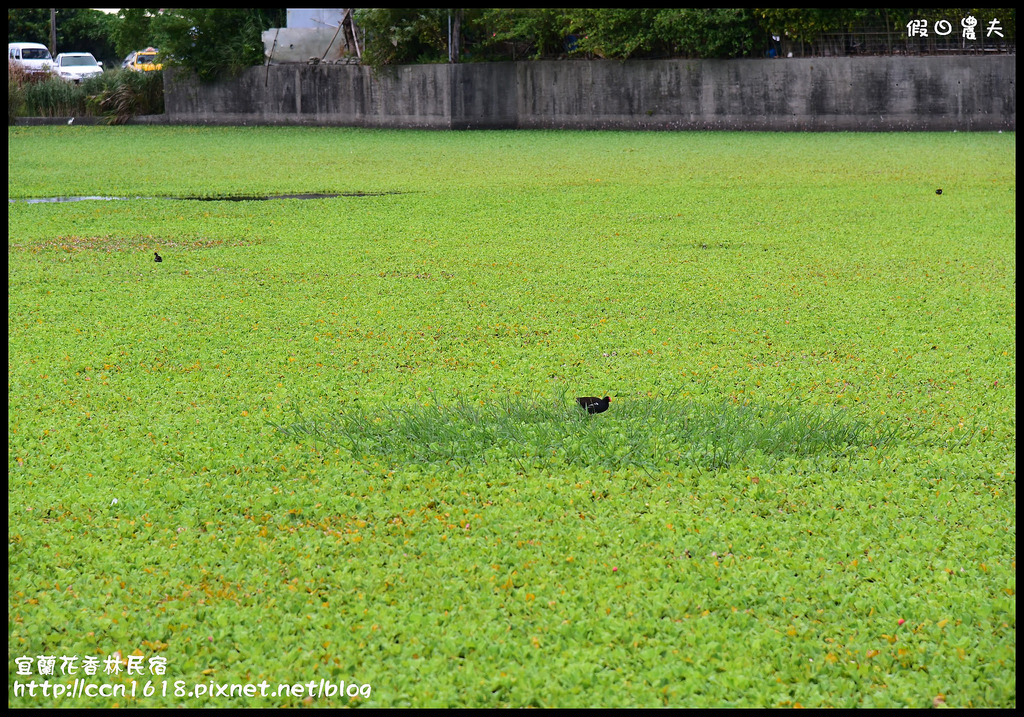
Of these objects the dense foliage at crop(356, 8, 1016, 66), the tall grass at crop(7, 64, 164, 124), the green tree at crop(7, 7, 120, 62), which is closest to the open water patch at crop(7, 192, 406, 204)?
the dense foliage at crop(356, 8, 1016, 66)

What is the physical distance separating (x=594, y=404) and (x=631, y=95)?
72.7 feet

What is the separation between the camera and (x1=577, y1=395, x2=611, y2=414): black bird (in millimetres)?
4082

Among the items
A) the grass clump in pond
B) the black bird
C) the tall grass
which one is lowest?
the grass clump in pond

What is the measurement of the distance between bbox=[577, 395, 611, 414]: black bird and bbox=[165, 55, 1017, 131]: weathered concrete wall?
67.7 feet

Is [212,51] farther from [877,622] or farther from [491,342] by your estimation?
[877,622]

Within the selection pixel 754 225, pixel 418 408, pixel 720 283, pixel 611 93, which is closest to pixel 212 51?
pixel 611 93

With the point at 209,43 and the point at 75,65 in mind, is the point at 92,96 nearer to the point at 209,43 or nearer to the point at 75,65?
the point at 209,43

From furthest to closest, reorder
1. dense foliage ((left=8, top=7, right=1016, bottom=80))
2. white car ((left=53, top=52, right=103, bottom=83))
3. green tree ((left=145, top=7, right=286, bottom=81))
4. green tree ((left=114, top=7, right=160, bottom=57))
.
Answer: white car ((left=53, top=52, right=103, bottom=83))
green tree ((left=114, top=7, right=160, bottom=57))
green tree ((left=145, top=7, right=286, bottom=81))
dense foliage ((left=8, top=7, right=1016, bottom=80))

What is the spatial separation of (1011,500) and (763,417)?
957mm

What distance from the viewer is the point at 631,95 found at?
2525 cm

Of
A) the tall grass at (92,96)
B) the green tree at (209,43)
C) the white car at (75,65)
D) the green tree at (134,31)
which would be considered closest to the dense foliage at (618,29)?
the green tree at (209,43)

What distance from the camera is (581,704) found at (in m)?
2.31

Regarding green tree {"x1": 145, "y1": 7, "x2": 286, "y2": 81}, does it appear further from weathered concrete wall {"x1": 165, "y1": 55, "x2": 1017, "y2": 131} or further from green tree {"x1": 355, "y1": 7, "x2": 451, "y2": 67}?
green tree {"x1": 355, "y1": 7, "x2": 451, "y2": 67}

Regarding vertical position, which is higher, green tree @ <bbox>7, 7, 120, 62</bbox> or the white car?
green tree @ <bbox>7, 7, 120, 62</bbox>
